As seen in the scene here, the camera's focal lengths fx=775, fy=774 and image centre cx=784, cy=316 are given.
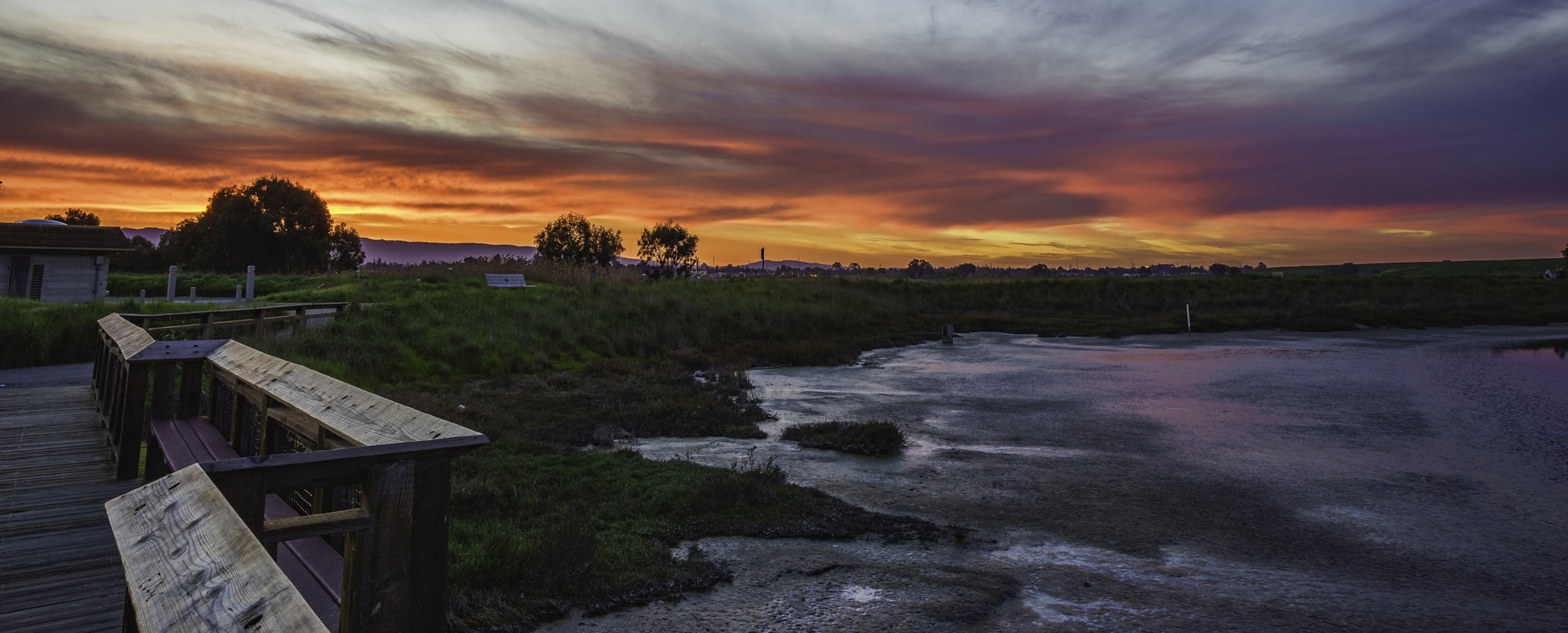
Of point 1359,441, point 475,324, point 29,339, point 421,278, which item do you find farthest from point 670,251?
point 1359,441

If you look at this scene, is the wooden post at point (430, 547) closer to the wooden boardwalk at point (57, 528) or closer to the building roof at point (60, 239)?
the wooden boardwalk at point (57, 528)

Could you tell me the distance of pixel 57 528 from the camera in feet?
15.0

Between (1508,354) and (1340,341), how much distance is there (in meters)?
5.22

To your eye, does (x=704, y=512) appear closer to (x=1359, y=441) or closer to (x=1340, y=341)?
(x=1359, y=441)

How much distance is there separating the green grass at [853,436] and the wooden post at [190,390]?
268 inches

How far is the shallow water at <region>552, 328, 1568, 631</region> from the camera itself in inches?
209

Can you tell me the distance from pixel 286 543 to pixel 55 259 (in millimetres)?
38155

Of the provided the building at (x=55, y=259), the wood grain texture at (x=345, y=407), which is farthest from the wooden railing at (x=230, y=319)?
the building at (x=55, y=259)

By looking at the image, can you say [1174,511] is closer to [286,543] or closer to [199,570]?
[286,543]

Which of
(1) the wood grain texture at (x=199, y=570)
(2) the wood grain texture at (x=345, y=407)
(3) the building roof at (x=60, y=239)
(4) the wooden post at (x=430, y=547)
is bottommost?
(4) the wooden post at (x=430, y=547)

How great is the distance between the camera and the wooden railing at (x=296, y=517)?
1509 mm

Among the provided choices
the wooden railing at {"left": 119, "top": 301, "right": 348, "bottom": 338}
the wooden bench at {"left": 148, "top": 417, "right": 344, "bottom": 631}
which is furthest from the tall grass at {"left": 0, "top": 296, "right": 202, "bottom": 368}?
the wooden bench at {"left": 148, "top": 417, "right": 344, "bottom": 631}

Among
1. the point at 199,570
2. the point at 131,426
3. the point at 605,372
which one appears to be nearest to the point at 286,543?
the point at 199,570

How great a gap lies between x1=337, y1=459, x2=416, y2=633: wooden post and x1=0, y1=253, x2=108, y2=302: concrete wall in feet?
121
